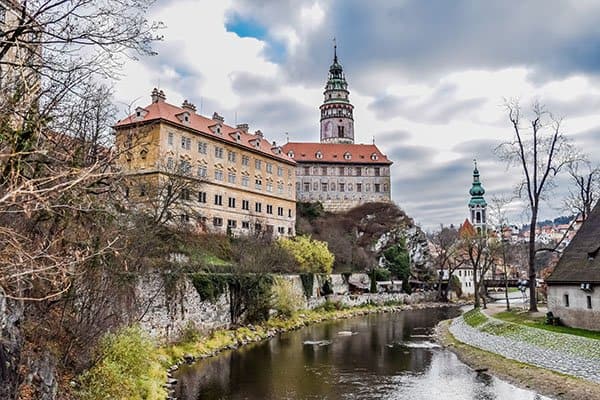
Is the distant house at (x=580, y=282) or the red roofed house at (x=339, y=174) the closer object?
the distant house at (x=580, y=282)

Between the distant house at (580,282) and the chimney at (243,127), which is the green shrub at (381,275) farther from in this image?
the distant house at (580,282)

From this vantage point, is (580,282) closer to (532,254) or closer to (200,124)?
(532,254)

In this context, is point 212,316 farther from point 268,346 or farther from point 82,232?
point 82,232

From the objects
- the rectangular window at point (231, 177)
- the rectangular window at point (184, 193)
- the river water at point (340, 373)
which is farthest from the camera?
the rectangular window at point (231, 177)

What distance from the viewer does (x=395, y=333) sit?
1201 inches

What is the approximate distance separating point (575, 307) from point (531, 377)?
638 cm

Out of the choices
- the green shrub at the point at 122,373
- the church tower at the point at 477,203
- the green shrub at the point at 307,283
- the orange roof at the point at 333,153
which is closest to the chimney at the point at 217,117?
the green shrub at the point at 307,283

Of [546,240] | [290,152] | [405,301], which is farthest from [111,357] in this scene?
[546,240]

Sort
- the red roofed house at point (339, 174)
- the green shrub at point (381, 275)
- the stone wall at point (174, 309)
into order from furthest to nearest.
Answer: the red roofed house at point (339, 174) < the green shrub at point (381, 275) < the stone wall at point (174, 309)

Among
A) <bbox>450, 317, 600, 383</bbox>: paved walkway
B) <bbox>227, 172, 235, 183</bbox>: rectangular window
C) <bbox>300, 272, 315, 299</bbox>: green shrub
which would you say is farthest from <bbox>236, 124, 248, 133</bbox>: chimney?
<bbox>450, 317, 600, 383</bbox>: paved walkway

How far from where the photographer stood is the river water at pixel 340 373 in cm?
1506

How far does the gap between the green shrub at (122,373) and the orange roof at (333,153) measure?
53178 millimetres

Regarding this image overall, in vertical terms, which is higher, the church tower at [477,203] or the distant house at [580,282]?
the church tower at [477,203]

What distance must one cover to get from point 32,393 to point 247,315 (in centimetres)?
2052
